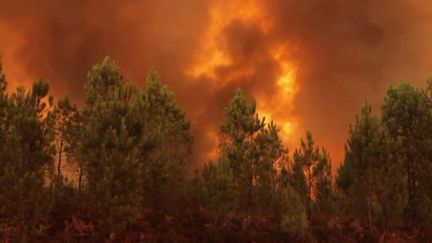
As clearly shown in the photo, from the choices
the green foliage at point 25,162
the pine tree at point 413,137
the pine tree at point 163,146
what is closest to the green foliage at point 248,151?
the pine tree at point 163,146

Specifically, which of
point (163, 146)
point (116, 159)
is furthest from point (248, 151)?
point (116, 159)

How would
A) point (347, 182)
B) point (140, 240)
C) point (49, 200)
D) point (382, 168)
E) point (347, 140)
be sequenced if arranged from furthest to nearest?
1. point (347, 182)
2. point (347, 140)
3. point (382, 168)
4. point (140, 240)
5. point (49, 200)

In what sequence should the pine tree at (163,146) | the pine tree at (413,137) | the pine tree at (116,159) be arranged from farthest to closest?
Answer: the pine tree at (413,137)
the pine tree at (163,146)
the pine tree at (116,159)

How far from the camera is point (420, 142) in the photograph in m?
41.3

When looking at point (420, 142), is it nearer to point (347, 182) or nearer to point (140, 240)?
point (347, 182)

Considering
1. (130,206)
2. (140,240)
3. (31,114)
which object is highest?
(31,114)

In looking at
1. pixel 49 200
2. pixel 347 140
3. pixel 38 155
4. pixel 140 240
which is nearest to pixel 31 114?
pixel 38 155

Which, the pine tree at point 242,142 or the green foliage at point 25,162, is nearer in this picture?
the green foliage at point 25,162

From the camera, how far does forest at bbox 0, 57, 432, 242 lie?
88.5 ft

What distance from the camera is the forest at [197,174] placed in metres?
27.0

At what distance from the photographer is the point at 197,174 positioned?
36000 mm

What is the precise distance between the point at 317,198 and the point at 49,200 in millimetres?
31324

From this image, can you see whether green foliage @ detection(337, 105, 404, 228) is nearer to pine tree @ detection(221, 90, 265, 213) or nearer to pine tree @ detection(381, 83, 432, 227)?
pine tree @ detection(381, 83, 432, 227)

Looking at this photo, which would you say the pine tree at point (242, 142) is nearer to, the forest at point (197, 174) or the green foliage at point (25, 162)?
the forest at point (197, 174)
